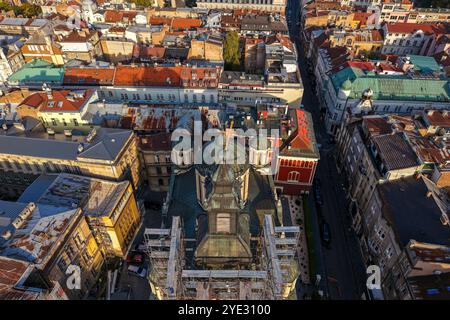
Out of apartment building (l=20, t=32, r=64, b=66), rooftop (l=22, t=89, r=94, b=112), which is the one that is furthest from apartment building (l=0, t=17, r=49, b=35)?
rooftop (l=22, t=89, r=94, b=112)

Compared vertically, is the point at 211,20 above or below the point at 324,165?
above

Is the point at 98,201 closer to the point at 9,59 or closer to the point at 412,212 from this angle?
the point at 412,212

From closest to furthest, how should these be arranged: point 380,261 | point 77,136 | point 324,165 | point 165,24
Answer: point 380,261 < point 77,136 < point 324,165 < point 165,24

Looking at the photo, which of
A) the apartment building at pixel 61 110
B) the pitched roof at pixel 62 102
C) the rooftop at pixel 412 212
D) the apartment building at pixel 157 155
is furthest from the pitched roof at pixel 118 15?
the rooftop at pixel 412 212

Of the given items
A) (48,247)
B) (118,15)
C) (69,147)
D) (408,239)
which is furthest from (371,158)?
(118,15)

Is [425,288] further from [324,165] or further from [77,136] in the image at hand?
[77,136]

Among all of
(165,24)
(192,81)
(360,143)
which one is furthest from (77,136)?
(165,24)

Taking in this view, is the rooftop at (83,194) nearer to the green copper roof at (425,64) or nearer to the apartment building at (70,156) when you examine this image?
the apartment building at (70,156)
